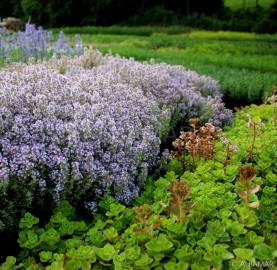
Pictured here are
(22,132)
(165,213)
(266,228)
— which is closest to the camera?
(266,228)

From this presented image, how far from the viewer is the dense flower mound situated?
10.5 feet

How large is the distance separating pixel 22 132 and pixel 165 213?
1169 millimetres

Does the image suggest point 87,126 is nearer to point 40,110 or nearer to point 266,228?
point 40,110

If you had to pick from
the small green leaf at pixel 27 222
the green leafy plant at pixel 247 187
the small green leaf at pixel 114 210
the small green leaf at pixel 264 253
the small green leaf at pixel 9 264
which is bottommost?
the small green leaf at pixel 9 264

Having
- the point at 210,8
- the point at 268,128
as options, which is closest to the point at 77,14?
the point at 210,8

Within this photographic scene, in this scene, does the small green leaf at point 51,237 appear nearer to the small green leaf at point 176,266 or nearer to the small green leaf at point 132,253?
the small green leaf at point 132,253

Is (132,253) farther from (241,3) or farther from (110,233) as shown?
(241,3)

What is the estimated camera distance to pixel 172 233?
2.68 meters

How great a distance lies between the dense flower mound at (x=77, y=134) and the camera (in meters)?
3.21

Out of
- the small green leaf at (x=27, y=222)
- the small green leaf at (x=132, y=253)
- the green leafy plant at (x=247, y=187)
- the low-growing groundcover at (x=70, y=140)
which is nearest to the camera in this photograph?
the small green leaf at (x=132, y=253)

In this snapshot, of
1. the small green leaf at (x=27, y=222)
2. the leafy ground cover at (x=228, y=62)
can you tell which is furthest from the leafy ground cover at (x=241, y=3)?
the small green leaf at (x=27, y=222)

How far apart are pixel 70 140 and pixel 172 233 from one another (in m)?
1.08

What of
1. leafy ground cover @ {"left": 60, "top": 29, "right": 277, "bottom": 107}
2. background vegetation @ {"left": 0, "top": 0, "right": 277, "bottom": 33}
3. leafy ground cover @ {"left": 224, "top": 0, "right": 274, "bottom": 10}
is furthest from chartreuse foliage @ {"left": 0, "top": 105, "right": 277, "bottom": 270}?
leafy ground cover @ {"left": 224, "top": 0, "right": 274, "bottom": 10}

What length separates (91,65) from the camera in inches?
237
